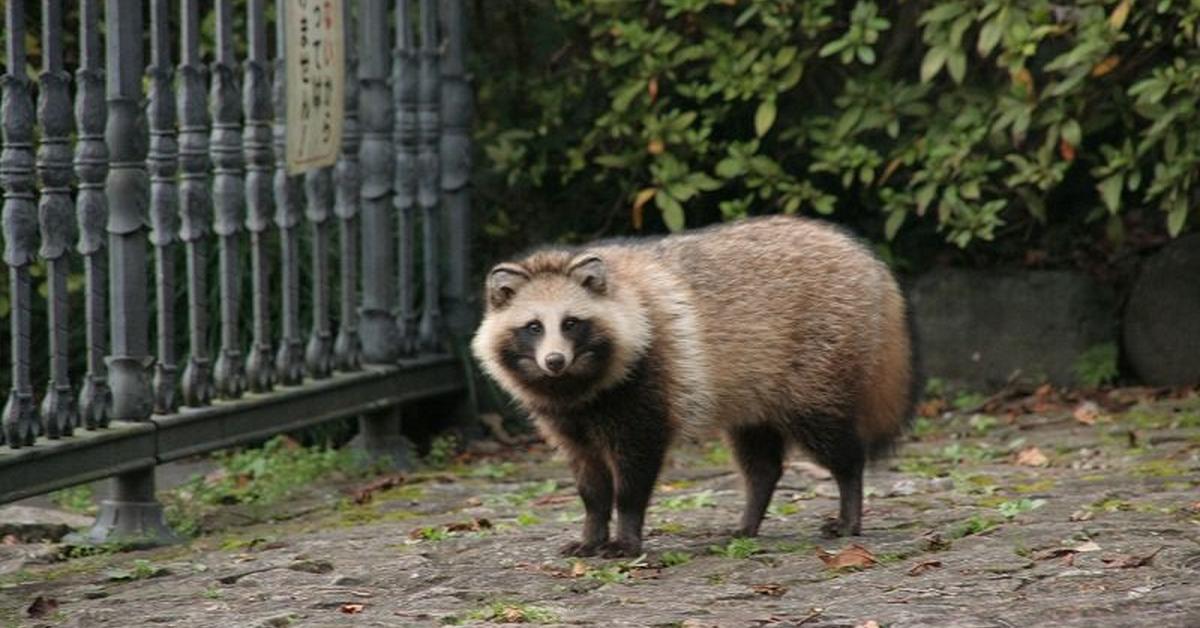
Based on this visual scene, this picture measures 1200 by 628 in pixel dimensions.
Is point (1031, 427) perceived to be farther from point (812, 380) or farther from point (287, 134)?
point (287, 134)

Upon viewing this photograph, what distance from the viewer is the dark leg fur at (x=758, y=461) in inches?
276

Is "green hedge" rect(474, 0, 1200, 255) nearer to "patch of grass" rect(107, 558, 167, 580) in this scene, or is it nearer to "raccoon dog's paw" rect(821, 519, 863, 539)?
"raccoon dog's paw" rect(821, 519, 863, 539)

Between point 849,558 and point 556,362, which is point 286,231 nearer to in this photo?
point 556,362

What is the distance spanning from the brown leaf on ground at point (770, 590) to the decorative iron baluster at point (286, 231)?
3239mm

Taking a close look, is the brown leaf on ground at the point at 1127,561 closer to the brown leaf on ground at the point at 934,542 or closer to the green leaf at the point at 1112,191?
the brown leaf on ground at the point at 934,542

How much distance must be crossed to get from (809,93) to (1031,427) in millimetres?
2191

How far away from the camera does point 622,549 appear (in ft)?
21.6

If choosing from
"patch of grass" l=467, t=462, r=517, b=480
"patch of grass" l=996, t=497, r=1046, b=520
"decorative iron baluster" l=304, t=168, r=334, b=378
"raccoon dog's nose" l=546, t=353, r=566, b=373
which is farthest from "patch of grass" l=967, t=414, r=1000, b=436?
"raccoon dog's nose" l=546, t=353, r=566, b=373

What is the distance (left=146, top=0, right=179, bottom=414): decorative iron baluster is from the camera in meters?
7.63

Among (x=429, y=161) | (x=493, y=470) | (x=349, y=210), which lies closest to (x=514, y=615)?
(x=493, y=470)

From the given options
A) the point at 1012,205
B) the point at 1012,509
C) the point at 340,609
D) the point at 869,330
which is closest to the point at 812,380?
the point at 869,330

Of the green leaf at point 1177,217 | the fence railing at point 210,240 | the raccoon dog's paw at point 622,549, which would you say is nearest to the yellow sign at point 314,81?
the fence railing at point 210,240

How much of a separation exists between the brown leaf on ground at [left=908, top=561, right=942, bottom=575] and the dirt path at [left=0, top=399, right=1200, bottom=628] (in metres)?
0.01

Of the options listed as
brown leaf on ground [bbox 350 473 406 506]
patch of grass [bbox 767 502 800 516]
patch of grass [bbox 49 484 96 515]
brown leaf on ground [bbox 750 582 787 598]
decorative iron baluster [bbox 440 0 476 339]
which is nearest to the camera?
brown leaf on ground [bbox 750 582 787 598]
